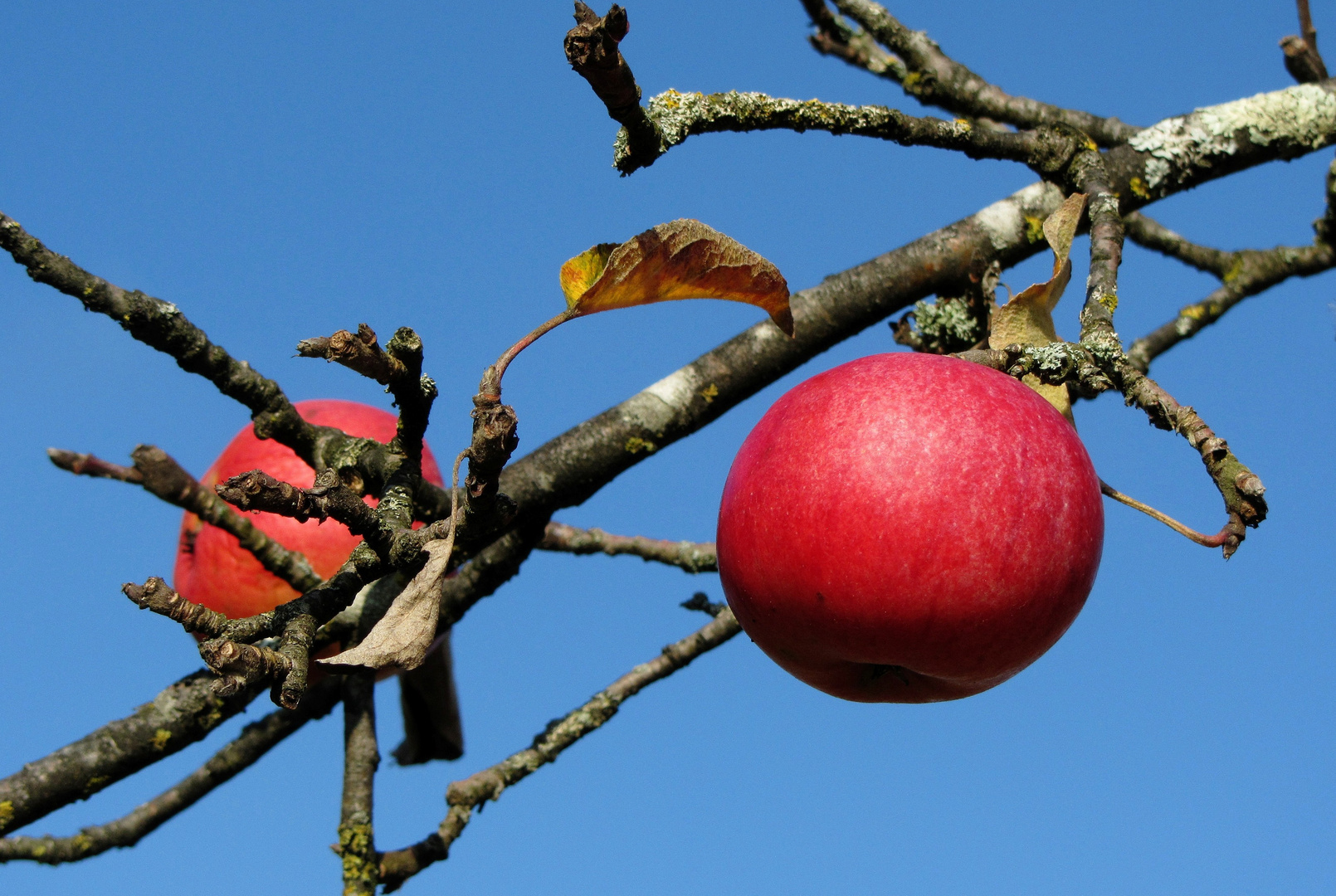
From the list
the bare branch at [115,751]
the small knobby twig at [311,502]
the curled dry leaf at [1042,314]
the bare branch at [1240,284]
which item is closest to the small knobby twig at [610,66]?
the small knobby twig at [311,502]

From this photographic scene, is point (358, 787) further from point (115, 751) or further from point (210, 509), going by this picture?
point (210, 509)

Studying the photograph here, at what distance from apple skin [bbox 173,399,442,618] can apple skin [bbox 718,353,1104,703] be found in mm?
1201

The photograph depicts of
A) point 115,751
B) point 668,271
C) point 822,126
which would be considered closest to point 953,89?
point 822,126

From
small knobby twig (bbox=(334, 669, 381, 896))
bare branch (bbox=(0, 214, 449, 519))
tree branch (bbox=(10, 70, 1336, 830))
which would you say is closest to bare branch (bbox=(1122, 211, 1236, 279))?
tree branch (bbox=(10, 70, 1336, 830))

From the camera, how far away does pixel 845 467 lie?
1416 millimetres

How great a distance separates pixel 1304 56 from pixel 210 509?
2.79 meters

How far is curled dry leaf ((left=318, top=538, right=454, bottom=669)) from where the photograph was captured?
3.80 ft

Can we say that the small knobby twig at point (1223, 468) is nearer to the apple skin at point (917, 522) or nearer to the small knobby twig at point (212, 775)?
the apple skin at point (917, 522)

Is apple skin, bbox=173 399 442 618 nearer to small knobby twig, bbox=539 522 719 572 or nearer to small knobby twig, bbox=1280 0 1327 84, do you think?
small knobby twig, bbox=539 522 719 572

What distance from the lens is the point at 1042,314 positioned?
5.80 feet

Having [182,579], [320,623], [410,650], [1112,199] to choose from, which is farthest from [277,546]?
[1112,199]

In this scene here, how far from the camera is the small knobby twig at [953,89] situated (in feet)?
8.59

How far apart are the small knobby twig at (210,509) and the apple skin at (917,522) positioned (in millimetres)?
1086

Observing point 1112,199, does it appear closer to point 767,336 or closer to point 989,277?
point 989,277
